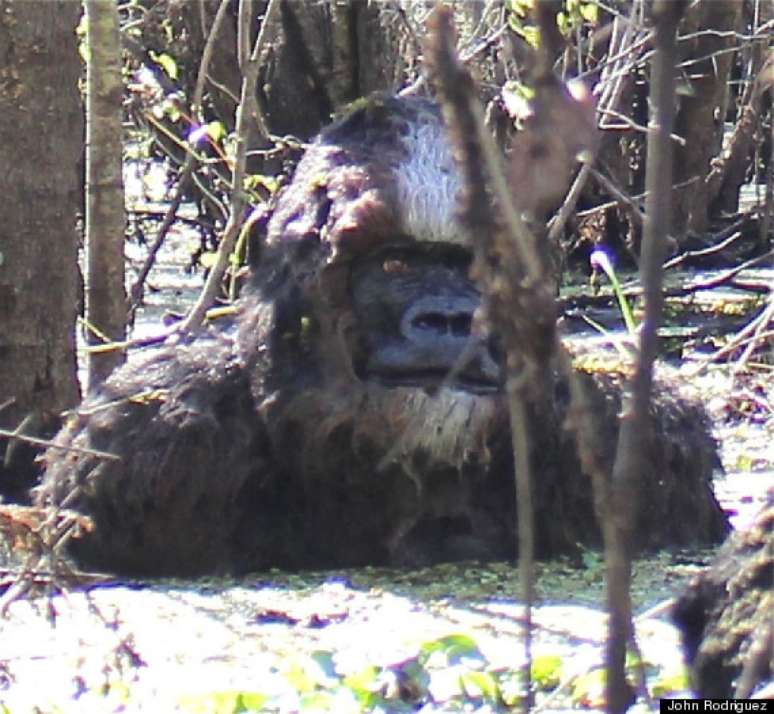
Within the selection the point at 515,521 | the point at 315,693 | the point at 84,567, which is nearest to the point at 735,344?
the point at 515,521

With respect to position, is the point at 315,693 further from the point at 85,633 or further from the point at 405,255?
the point at 405,255

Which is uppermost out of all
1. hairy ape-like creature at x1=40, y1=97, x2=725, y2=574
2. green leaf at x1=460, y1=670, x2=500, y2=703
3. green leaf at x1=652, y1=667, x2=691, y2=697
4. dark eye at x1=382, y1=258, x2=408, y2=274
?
dark eye at x1=382, y1=258, x2=408, y2=274

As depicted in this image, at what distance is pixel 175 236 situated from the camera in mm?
14836

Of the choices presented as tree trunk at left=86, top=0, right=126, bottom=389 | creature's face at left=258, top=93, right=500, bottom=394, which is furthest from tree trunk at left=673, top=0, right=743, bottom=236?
creature's face at left=258, top=93, right=500, bottom=394

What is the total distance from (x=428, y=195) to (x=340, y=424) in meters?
0.59

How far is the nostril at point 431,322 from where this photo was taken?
15.1 ft

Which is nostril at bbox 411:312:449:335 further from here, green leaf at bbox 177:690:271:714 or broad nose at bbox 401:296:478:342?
green leaf at bbox 177:690:271:714

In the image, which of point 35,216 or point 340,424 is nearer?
point 340,424

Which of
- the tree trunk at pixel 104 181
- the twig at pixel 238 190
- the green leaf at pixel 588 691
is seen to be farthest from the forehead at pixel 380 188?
the green leaf at pixel 588 691

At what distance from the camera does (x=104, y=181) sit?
6.36m

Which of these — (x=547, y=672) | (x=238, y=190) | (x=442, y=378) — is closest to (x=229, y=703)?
(x=547, y=672)

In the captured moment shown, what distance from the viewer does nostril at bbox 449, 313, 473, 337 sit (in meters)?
4.61

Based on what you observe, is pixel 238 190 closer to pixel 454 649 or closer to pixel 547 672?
pixel 454 649

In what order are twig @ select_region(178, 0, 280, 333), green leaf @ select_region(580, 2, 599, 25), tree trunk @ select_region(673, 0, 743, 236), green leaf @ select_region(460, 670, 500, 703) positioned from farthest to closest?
tree trunk @ select_region(673, 0, 743, 236) < green leaf @ select_region(580, 2, 599, 25) < twig @ select_region(178, 0, 280, 333) < green leaf @ select_region(460, 670, 500, 703)
